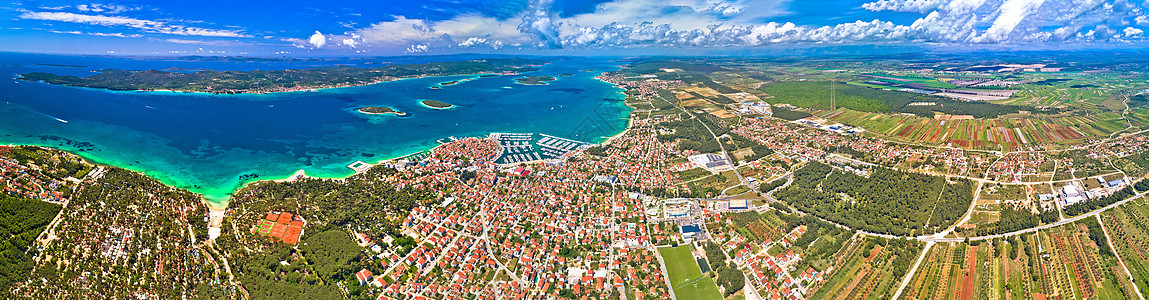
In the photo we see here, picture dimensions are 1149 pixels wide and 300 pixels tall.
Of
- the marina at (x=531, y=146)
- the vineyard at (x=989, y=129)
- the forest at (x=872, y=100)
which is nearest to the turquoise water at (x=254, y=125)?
the marina at (x=531, y=146)

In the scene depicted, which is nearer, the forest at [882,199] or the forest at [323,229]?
the forest at [323,229]

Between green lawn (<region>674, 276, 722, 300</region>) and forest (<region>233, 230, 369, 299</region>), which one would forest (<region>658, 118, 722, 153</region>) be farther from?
forest (<region>233, 230, 369, 299</region>)

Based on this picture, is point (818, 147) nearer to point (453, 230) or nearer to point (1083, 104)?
point (453, 230)

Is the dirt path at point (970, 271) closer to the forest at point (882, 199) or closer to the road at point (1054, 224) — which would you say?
the road at point (1054, 224)

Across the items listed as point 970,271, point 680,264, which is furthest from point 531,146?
point 970,271

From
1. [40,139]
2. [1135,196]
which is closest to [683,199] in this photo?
[1135,196]

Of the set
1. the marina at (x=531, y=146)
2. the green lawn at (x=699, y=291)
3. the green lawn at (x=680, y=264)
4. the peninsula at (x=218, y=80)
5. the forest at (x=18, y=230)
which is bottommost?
the green lawn at (x=699, y=291)

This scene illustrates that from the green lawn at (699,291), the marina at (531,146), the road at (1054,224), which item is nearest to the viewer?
the green lawn at (699,291)
